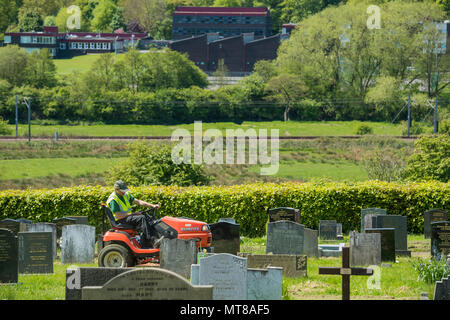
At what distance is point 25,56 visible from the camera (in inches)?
3824

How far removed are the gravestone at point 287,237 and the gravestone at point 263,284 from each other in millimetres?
5305

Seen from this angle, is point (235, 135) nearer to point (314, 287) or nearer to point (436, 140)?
point (436, 140)

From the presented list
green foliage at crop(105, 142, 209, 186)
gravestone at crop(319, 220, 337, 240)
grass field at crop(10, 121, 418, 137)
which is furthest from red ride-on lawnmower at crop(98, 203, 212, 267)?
grass field at crop(10, 121, 418, 137)

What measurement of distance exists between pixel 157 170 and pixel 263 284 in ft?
65.2

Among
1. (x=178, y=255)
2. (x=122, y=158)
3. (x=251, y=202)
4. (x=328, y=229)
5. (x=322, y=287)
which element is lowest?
(x=122, y=158)

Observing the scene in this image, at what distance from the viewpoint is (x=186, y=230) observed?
17672 millimetres

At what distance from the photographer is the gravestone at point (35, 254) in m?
16.9

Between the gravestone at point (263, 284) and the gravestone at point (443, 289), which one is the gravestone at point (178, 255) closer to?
the gravestone at point (263, 284)

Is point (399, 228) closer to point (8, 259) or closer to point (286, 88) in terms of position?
point (8, 259)

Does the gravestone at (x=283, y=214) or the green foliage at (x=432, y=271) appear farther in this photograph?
the gravestone at (x=283, y=214)

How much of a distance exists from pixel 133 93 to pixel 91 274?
249 feet

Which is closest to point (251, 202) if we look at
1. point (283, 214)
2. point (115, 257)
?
point (283, 214)

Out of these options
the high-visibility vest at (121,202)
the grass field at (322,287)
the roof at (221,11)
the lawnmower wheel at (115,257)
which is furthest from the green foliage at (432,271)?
the roof at (221,11)

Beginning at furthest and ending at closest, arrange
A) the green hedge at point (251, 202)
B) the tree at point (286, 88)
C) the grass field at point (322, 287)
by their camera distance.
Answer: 1. the tree at point (286, 88)
2. the green hedge at point (251, 202)
3. the grass field at point (322, 287)
